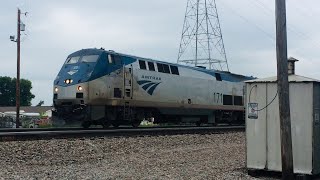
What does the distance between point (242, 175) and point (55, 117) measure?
1127 centimetres

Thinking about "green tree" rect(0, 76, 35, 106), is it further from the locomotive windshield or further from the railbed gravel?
the railbed gravel

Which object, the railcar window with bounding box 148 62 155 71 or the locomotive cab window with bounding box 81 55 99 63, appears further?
the railcar window with bounding box 148 62 155 71

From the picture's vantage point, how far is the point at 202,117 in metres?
28.0

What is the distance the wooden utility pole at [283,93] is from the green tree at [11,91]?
109171mm

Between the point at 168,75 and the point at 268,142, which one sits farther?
Answer: the point at 168,75

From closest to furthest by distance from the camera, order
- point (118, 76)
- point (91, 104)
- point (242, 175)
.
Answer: point (242, 175) < point (91, 104) < point (118, 76)

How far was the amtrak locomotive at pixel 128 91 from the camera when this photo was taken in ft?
64.2

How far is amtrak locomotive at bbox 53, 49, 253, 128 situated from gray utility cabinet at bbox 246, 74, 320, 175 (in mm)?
9891

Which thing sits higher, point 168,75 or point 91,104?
point 168,75

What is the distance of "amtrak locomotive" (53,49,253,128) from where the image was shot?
771 inches

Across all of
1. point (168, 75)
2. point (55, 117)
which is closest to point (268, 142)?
point (55, 117)

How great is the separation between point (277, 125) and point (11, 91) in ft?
366

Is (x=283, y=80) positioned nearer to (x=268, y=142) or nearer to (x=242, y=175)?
(x=268, y=142)

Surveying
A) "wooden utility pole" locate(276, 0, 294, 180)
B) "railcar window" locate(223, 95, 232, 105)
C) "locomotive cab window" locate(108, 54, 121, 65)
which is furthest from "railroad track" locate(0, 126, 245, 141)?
"railcar window" locate(223, 95, 232, 105)
